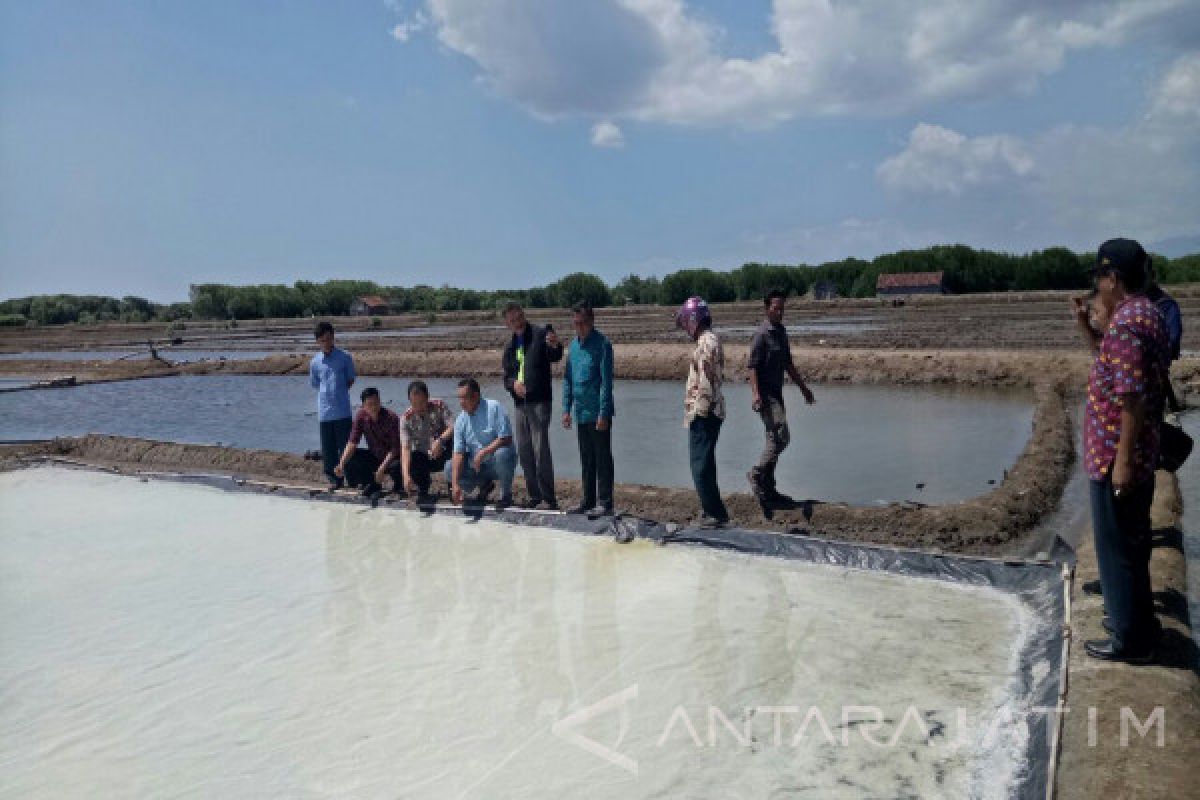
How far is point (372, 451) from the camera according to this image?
249 inches

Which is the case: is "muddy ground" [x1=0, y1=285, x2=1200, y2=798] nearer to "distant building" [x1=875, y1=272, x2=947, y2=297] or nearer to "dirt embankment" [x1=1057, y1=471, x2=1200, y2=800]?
"dirt embankment" [x1=1057, y1=471, x2=1200, y2=800]

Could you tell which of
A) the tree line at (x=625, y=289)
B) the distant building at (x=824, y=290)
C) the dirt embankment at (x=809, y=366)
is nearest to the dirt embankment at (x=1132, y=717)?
the dirt embankment at (x=809, y=366)

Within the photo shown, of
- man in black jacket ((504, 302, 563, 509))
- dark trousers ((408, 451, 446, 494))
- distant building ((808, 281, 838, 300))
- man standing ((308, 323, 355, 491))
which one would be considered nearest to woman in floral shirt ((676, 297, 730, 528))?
man in black jacket ((504, 302, 563, 509))

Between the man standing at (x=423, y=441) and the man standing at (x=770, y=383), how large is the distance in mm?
2075

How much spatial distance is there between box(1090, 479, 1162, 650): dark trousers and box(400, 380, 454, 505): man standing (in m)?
4.01

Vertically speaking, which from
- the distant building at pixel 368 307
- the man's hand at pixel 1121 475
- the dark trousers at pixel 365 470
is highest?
the distant building at pixel 368 307

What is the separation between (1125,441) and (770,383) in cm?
260

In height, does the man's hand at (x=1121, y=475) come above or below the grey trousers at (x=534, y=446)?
above

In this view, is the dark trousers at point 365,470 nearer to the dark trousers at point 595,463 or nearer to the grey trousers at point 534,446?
the grey trousers at point 534,446

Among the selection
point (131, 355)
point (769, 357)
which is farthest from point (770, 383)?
point (131, 355)

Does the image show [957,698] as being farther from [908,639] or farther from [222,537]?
[222,537]

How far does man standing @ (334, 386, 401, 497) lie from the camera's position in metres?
6.11

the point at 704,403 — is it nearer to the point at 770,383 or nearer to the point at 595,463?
the point at 770,383

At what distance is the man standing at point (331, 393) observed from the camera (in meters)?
6.43
